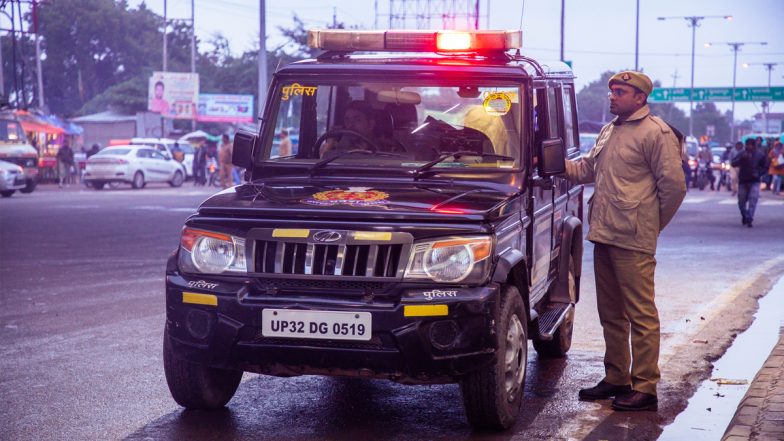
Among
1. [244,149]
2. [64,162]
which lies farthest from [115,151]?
[244,149]

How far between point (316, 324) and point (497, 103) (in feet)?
6.74

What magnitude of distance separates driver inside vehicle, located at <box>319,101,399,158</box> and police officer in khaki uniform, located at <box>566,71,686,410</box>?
1250 millimetres

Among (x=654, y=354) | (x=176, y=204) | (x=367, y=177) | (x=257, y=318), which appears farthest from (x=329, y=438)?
(x=176, y=204)

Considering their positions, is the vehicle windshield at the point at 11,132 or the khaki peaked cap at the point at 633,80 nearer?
the khaki peaked cap at the point at 633,80

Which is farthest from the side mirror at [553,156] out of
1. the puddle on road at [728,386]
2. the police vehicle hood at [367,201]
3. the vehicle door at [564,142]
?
the puddle on road at [728,386]

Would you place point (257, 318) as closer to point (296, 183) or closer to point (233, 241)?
point (233, 241)

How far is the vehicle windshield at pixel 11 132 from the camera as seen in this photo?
3669 centimetres

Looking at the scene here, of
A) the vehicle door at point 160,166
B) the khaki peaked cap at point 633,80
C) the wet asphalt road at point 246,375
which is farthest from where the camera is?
the vehicle door at point 160,166

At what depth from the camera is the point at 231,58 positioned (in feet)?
296

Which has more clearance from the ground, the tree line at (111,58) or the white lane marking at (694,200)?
the tree line at (111,58)

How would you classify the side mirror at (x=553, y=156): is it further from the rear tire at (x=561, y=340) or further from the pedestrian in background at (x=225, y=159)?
the pedestrian in background at (x=225, y=159)

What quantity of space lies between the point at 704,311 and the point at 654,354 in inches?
168

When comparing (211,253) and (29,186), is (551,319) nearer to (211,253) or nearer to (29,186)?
(211,253)

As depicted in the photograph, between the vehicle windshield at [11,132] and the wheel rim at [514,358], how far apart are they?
32968 mm
